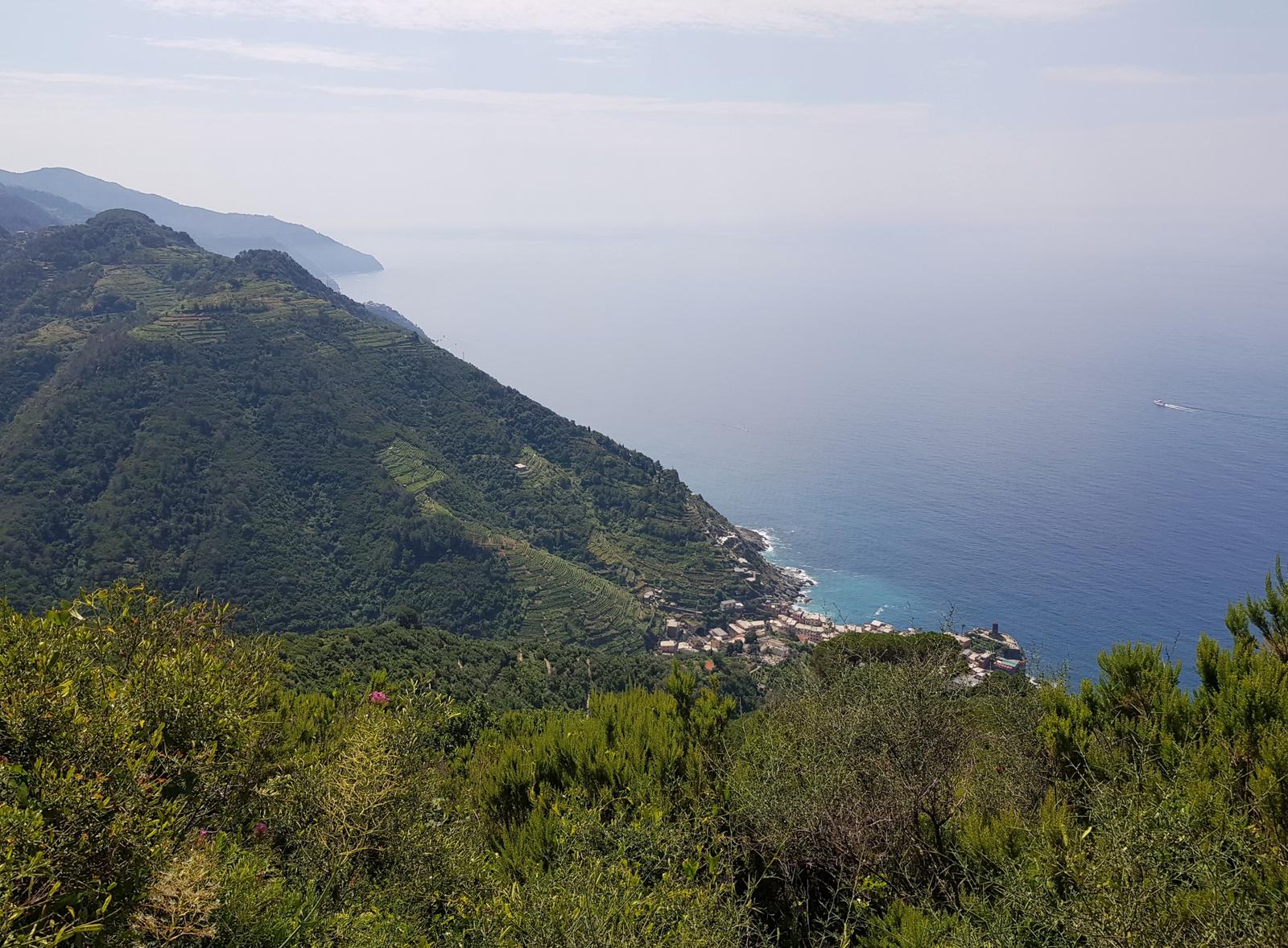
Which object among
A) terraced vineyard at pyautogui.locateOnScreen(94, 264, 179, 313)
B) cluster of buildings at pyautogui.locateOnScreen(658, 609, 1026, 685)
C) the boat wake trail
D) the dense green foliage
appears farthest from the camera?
the boat wake trail

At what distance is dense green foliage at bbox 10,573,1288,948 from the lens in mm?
4645

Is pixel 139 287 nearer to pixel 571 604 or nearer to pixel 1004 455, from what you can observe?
pixel 571 604

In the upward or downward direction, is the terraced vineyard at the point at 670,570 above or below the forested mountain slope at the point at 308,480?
below

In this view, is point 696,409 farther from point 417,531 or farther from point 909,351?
point 417,531

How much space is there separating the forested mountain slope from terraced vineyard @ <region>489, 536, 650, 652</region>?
0.62 ft

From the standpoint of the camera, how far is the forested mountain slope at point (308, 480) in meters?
46.2

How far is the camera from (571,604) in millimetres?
50812

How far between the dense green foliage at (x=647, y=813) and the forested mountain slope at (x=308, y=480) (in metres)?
36.2

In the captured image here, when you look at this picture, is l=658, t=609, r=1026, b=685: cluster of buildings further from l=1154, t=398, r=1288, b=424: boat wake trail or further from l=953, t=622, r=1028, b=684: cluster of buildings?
l=1154, t=398, r=1288, b=424: boat wake trail

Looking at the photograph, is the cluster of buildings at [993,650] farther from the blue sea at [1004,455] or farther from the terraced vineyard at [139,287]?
the terraced vineyard at [139,287]

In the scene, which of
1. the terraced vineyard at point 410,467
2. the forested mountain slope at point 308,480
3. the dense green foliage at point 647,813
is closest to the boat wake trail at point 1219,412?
the forested mountain slope at point 308,480

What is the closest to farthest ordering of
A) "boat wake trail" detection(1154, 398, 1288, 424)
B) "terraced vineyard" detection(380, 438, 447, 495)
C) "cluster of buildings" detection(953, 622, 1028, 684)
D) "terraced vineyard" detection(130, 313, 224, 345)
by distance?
1. "cluster of buildings" detection(953, 622, 1028, 684)
2. "terraced vineyard" detection(380, 438, 447, 495)
3. "terraced vineyard" detection(130, 313, 224, 345)
4. "boat wake trail" detection(1154, 398, 1288, 424)

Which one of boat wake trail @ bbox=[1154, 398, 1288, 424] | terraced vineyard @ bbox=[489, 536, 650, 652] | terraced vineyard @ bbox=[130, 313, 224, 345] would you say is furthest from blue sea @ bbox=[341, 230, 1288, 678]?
terraced vineyard @ bbox=[130, 313, 224, 345]

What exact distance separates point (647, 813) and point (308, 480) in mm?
56933
